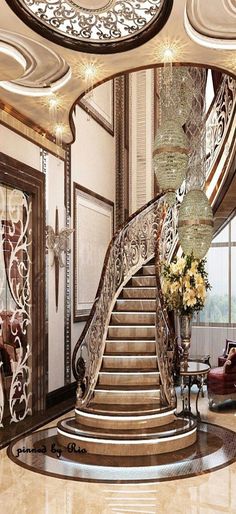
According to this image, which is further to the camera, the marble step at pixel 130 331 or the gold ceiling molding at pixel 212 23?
the marble step at pixel 130 331

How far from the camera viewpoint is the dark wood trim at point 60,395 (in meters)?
7.34

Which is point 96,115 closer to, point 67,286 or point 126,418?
point 67,286

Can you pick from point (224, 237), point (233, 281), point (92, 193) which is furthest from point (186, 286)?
point (224, 237)

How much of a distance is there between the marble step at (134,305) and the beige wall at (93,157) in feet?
3.41

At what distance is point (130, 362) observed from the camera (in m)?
6.67

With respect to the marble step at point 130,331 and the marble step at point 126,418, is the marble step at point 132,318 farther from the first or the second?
the marble step at point 126,418

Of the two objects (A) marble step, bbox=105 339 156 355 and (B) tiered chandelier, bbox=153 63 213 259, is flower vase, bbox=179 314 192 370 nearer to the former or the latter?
(A) marble step, bbox=105 339 156 355

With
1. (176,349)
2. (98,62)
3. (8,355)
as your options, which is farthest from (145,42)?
(8,355)

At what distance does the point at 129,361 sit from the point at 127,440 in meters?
1.47

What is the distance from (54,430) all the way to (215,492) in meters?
2.41

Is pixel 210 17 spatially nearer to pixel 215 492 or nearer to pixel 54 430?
pixel 215 492

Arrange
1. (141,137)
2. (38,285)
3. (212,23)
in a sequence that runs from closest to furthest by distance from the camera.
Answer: (212,23)
(38,285)
(141,137)

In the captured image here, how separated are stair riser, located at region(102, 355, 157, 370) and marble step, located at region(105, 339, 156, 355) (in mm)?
167

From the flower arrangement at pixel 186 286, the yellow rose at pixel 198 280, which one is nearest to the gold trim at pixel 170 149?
the flower arrangement at pixel 186 286
